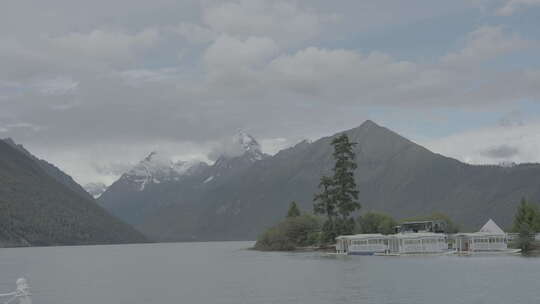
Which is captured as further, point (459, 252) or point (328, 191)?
point (328, 191)

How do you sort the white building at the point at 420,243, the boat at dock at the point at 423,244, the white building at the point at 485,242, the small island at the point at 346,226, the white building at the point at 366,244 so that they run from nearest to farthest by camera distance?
the white building at the point at 485,242, the boat at dock at the point at 423,244, the small island at the point at 346,226, the white building at the point at 420,243, the white building at the point at 366,244

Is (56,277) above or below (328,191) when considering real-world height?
below

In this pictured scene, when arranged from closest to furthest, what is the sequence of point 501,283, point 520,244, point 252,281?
point 501,283
point 252,281
point 520,244

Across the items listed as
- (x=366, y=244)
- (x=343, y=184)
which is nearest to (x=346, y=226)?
(x=343, y=184)

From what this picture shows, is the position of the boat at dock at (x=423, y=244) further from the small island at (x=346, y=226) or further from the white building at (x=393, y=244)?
the small island at (x=346, y=226)

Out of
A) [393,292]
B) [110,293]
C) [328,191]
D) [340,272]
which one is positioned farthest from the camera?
[328,191]

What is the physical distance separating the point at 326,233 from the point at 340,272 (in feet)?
217

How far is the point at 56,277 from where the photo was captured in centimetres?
10094

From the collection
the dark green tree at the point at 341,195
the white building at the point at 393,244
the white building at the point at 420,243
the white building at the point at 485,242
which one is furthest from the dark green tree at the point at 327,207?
the white building at the point at 485,242

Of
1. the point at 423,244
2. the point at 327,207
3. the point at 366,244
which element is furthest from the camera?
the point at 327,207

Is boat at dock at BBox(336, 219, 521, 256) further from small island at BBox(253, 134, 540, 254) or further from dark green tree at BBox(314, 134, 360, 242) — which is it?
dark green tree at BBox(314, 134, 360, 242)

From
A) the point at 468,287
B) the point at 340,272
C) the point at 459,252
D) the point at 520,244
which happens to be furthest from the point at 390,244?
the point at 468,287

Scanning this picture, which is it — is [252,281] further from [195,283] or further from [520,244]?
[520,244]

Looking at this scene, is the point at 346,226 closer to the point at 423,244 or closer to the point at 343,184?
the point at 343,184
